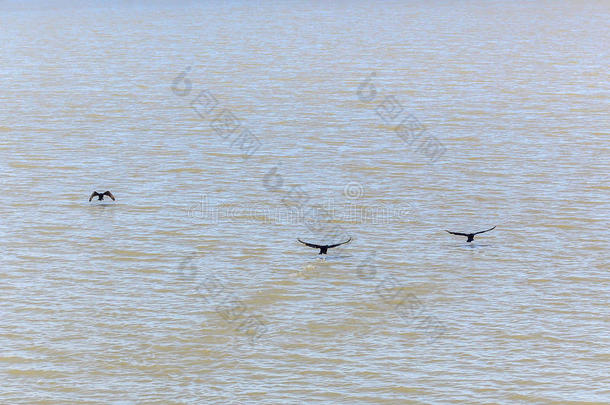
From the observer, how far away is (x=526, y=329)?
32531 millimetres

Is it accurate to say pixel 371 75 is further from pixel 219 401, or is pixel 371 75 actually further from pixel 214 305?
pixel 219 401

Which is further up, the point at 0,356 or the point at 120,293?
the point at 120,293

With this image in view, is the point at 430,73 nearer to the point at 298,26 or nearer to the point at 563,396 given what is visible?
the point at 298,26

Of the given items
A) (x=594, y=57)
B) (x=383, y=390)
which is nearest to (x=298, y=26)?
(x=594, y=57)

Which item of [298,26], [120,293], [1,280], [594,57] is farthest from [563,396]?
[298,26]

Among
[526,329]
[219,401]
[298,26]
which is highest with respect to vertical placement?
[298,26]

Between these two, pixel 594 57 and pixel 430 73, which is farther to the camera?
pixel 594 57

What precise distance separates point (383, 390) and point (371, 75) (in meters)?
52.9

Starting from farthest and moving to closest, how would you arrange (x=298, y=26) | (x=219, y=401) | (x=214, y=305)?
(x=298, y=26) → (x=214, y=305) → (x=219, y=401)

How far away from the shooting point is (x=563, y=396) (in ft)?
93.6

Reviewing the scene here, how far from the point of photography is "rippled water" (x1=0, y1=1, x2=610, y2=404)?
1188 inches

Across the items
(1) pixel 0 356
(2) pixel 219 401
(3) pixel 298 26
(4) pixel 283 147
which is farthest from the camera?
(3) pixel 298 26

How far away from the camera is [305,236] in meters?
41.3

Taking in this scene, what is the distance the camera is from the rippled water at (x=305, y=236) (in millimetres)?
30188
